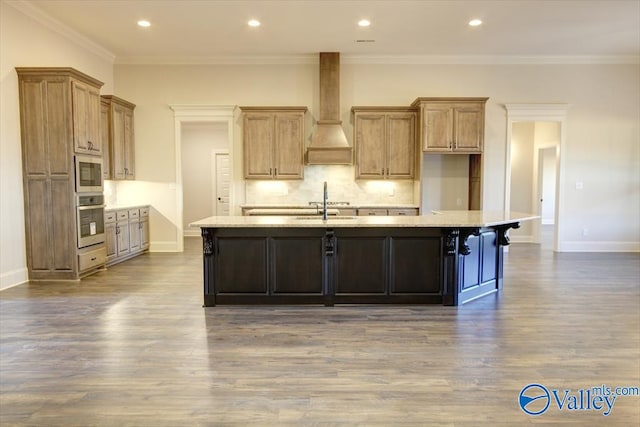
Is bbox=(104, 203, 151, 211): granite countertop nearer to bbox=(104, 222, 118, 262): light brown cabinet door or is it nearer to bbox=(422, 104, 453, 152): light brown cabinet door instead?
bbox=(104, 222, 118, 262): light brown cabinet door

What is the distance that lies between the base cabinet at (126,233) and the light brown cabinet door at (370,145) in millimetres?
3934

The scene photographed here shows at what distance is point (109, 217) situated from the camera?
609 cm

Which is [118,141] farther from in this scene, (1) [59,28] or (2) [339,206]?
(2) [339,206]

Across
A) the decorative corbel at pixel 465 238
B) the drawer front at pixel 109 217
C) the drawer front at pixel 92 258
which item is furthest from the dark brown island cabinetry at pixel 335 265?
the drawer front at pixel 109 217

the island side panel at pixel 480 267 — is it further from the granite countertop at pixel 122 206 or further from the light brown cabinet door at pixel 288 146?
the granite countertop at pixel 122 206

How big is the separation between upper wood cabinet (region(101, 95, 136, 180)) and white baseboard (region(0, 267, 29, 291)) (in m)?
2.00

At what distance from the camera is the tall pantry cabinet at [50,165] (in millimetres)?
5016

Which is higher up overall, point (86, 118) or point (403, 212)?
point (86, 118)

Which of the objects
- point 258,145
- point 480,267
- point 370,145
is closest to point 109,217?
point 258,145

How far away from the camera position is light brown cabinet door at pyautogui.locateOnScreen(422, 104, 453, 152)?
666 centimetres

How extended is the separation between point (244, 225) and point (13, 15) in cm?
409

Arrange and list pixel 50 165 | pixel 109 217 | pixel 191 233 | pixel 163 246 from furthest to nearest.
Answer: pixel 191 233 < pixel 163 246 < pixel 109 217 < pixel 50 165

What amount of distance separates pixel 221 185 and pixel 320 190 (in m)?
3.59

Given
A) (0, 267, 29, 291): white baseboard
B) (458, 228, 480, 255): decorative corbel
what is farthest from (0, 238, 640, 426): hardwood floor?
(458, 228, 480, 255): decorative corbel
